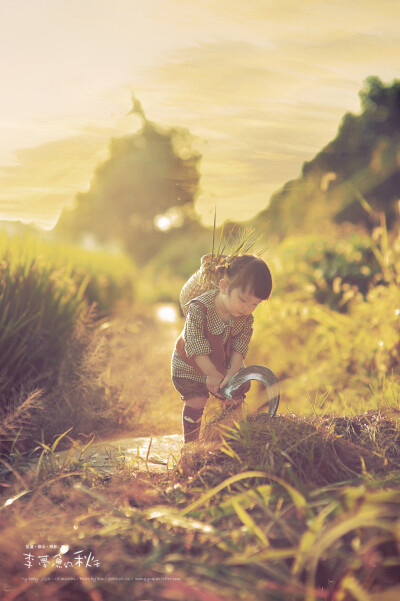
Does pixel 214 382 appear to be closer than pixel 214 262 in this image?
Yes

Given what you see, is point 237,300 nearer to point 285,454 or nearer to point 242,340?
point 242,340

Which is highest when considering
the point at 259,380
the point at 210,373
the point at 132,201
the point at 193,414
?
the point at 259,380

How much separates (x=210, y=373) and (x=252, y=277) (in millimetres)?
569

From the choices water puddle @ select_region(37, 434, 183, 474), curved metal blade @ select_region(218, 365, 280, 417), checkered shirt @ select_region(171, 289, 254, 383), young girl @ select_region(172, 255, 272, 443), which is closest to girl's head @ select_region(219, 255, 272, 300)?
young girl @ select_region(172, 255, 272, 443)

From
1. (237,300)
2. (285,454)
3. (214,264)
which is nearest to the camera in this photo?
(285,454)

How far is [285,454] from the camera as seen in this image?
→ 2018 millimetres

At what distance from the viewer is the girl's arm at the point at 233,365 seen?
9.70ft

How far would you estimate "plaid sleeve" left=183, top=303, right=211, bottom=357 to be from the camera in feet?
9.61

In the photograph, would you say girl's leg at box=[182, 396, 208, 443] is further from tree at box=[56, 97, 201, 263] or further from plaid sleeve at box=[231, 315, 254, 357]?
tree at box=[56, 97, 201, 263]

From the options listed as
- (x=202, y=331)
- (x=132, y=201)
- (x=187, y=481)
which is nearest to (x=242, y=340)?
(x=202, y=331)

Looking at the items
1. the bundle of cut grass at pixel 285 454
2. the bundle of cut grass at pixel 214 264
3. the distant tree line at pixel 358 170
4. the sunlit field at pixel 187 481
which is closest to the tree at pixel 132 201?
the distant tree line at pixel 358 170

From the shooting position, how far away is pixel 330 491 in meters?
1.84

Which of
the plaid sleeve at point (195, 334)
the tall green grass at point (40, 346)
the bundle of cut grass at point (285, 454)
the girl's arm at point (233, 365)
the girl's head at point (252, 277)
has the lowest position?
the tall green grass at point (40, 346)

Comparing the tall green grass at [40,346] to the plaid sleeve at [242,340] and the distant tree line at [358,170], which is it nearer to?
the plaid sleeve at [242,340]
